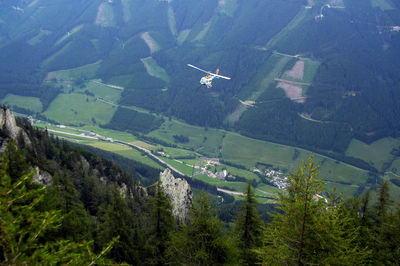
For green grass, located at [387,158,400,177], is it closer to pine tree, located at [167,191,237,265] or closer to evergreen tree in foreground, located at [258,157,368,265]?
pine tree, located at [167,191,237,265]

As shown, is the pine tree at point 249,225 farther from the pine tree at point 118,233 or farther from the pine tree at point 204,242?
the pine tree at point 118,233

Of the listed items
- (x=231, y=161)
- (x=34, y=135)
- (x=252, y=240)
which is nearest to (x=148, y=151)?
(x=231, y=161)

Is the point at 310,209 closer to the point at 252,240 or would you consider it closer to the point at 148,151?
the point at 252,240

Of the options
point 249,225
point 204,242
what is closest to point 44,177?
point 249,225

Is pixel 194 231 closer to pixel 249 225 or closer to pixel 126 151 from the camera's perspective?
pixel 249 225

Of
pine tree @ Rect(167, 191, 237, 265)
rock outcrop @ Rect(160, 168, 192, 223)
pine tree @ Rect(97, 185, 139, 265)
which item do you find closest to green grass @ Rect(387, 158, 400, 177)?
rock outcrop @ Rect(160, 168, 192, 223)
